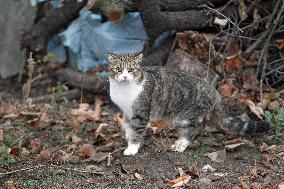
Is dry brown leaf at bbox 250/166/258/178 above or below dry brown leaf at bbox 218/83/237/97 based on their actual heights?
below

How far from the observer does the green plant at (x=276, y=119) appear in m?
5.18

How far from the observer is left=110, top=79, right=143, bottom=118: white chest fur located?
485 centimetres

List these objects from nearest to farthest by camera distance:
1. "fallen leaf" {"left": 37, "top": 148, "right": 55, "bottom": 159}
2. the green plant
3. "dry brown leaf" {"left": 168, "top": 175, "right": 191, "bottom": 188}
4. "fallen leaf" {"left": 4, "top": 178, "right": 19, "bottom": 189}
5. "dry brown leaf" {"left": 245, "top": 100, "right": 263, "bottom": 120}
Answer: "fallen leaf" {"left": 4, "top": 178, "right": 19, "bottom": 189}
"dry brown leaf" {"left": 168, "top": 175, "right": 191, "bottom": 188}
"fallen leaf" {"left": 37, "top": 148, "right": 55, "bottom": 159}
the green plant
"dry brown leaf" {"left": 245, "top": 100, "right": 263, "bottom": 120}

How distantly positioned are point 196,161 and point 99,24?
2.99 meters

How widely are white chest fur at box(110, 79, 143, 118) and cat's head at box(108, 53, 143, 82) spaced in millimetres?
78

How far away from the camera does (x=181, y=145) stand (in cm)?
510

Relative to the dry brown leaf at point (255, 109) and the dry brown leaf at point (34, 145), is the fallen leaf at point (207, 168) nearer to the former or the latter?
the dry brown leaf at point (255, 109)

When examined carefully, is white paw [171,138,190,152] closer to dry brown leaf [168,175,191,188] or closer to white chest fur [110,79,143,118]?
white chest fur [110,79,143,118]

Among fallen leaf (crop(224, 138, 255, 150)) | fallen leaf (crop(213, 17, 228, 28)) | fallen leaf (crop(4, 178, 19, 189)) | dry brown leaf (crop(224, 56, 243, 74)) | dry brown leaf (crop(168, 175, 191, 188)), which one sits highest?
fallen leaf (crop(213, 17, 228, 28))

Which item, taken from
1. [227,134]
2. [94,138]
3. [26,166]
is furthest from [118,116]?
[26,166]

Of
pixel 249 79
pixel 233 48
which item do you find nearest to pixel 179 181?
pixel 249 79

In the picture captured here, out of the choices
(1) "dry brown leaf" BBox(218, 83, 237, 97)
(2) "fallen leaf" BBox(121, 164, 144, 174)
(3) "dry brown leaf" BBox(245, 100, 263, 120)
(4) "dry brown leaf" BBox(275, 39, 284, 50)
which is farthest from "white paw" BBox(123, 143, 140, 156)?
(4) "dry brown leaf" BBox(275, 39, 284, 50)

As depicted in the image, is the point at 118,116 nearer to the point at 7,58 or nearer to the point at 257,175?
the point at 257,175

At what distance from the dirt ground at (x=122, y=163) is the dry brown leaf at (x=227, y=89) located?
94 centimetres
